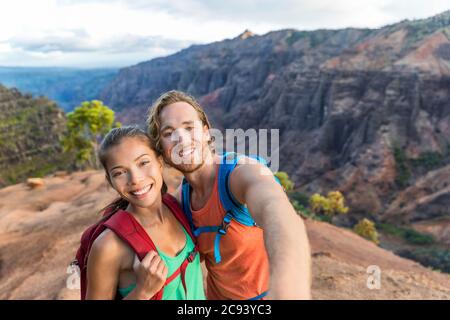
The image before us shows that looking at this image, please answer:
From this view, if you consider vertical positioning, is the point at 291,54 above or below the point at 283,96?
above

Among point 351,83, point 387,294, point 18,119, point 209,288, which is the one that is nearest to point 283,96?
point 351,83

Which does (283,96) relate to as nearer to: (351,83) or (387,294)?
(351,83)

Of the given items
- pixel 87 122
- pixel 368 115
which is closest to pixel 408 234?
pixel 368 115

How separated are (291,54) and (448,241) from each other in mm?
65079

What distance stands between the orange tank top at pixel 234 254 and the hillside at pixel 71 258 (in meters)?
5.39

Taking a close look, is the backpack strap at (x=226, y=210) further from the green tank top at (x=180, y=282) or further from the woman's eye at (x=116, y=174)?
the woman's eye at (x=116, y=174)

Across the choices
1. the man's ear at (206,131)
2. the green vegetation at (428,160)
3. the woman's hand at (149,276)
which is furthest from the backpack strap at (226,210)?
the green vegetation at (428,160)

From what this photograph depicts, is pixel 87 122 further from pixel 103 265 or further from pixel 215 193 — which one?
pixel 103 265

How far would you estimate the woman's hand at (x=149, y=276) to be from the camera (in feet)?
6.55

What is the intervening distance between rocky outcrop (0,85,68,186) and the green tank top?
41538 mm

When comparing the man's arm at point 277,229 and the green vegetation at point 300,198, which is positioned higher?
the man's arm at point 277,229

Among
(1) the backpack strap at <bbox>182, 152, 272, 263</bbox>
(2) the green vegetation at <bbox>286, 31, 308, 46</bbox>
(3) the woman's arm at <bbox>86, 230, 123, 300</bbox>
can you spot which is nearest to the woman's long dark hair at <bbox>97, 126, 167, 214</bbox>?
(3) the woman's arm at <bbox>86, 230, 123, 300</bbox>
